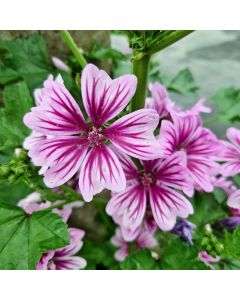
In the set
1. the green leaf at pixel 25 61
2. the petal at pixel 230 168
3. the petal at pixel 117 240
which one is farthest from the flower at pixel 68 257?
the green leaf at pixel 25 61

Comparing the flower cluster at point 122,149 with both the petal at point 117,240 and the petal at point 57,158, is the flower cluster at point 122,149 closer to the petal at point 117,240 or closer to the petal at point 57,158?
the petal at point 57,158

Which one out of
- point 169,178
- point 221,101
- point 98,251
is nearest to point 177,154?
point 169,178

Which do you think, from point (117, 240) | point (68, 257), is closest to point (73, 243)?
point (68, 257)

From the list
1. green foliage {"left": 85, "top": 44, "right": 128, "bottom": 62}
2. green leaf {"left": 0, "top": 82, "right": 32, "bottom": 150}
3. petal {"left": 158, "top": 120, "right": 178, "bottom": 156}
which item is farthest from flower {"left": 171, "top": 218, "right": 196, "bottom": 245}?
green foliage {"left": 85, "top": 44, "right": 128, "bottom": 62}

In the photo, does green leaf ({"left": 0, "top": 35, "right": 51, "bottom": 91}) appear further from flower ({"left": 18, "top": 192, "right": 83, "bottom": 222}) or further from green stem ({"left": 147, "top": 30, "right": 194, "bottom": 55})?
green stem ({"left": 147, "top": 30, "right": 194, "bottom": 55})

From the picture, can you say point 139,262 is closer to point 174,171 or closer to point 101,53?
point 174,171

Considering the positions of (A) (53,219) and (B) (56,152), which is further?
(A) (53,219)
